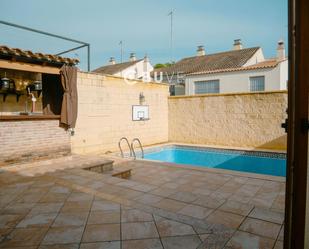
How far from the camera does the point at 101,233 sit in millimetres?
2723

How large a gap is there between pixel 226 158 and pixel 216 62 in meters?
11.5

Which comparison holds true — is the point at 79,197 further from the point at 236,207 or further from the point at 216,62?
the point at 216,62

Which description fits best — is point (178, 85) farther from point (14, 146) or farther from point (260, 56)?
point (14, 146)

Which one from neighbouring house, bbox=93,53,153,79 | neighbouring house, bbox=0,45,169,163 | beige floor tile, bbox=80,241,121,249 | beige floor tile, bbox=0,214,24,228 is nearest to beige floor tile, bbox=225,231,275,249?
beige floor tile, bbox=80,241,121,249

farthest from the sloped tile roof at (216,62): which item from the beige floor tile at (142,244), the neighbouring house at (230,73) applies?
the beige floor tile at (142,244)

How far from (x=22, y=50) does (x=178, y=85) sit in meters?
14.4

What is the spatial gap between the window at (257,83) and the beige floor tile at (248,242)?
1388 cm

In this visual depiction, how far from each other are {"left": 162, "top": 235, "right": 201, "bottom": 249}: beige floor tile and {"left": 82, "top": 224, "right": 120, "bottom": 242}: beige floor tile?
1.71 ft

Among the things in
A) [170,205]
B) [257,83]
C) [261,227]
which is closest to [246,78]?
[257,83]

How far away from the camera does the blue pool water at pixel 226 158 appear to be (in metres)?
8.77

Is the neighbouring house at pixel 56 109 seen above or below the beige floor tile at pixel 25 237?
above

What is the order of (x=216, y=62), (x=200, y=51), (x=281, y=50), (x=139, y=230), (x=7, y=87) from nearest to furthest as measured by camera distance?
(x=139, y=230) < (x=7, y=87) < (x=281, y=50) < (x=216, y=62) < (x=200, y=51)

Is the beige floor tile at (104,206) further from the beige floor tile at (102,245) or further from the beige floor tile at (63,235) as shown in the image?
the beige floor tile at (102,245)

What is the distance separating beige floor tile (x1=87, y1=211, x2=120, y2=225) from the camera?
3014 millimetres
